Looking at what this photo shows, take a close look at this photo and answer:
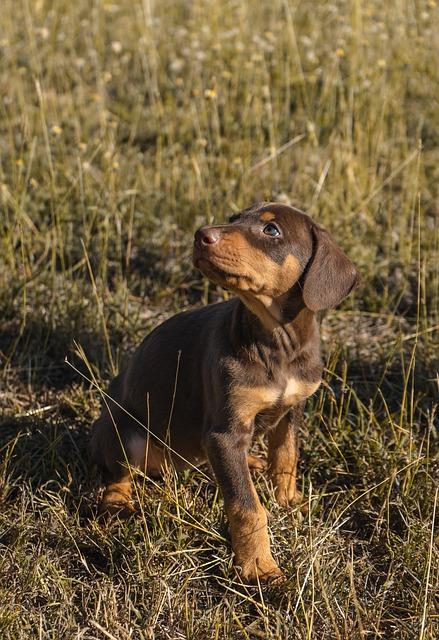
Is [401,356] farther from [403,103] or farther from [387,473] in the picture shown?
[403,103]

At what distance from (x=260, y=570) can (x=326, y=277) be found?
1135 millimetres

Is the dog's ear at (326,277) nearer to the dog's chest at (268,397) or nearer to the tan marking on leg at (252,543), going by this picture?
the dog's chest at (268,397)

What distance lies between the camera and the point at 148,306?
5.35 metres

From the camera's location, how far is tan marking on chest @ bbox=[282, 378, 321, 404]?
3484mm

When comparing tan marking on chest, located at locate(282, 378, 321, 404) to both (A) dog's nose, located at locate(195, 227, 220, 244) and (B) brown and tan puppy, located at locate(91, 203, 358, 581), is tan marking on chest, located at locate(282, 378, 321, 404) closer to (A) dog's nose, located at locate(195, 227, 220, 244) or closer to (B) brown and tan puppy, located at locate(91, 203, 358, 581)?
(B) brown and tan puppy, located at locate(91, 203, 358, 581)

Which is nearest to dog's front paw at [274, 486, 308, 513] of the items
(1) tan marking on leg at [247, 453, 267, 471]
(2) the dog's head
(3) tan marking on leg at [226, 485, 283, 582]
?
(1) tan marking on leg at [247, 453, 267, 471]

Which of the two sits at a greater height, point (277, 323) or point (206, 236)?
point (206, 236)

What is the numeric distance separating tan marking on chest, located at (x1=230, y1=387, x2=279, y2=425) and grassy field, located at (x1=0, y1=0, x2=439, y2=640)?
0.47m

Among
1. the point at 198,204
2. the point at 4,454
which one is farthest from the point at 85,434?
the point at 198,204

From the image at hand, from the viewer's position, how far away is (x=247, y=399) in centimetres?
340

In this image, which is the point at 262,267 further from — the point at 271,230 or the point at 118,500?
the point at 118,500

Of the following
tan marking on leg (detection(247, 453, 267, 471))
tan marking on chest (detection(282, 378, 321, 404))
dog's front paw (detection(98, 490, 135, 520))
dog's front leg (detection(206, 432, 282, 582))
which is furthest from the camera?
tan marking on leg (detection(247, 453, 267, 471))

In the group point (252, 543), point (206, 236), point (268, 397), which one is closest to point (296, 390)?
point (268, 397)

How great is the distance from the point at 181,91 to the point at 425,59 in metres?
2.01
